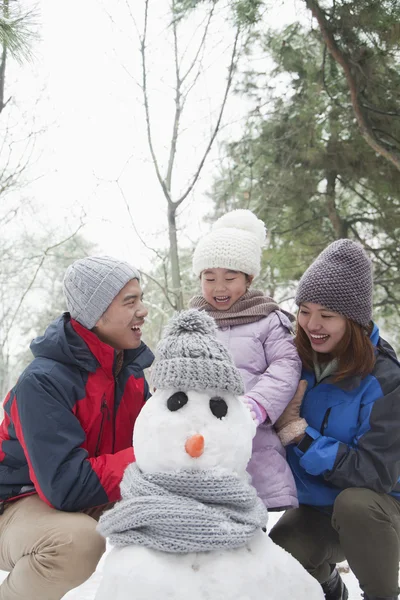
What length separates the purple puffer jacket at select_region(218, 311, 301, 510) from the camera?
5.70 ft

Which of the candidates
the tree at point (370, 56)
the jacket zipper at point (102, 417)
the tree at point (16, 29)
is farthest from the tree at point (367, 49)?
the jacket zipper at point (102, 417)

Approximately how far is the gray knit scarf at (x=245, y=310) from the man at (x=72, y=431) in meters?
0.30

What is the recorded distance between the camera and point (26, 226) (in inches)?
344

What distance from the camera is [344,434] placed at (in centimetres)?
175

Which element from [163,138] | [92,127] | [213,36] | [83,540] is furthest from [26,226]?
[83,540]

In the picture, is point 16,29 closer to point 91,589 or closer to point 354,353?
point 354,353

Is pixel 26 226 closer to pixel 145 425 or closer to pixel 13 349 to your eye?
pixel 13 349

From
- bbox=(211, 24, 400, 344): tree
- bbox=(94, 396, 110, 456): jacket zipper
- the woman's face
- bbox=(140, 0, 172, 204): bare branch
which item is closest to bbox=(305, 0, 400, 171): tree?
bbox=(211, 24, 400, 344): tree

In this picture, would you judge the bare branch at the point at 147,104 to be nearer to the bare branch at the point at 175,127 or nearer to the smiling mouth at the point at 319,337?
the bare branch at the point at 175,127

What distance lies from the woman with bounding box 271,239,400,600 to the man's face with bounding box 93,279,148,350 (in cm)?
58

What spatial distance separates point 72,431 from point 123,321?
414 mm

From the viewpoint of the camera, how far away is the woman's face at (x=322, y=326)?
180 centimetres

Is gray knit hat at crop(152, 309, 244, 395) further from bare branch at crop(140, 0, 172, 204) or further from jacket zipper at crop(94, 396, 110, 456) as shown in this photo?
bare branch at crop(140, 0, 172, 204)

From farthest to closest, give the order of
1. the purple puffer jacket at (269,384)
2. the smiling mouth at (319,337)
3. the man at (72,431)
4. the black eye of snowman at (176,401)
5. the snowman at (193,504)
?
1. the smiling mouth at (319,337)
2. the purple puffer jacket at (269,384)
3. the man at (72,431)
4. the black eye of snowman at (176,401)
5. the snowman at (193,504)
